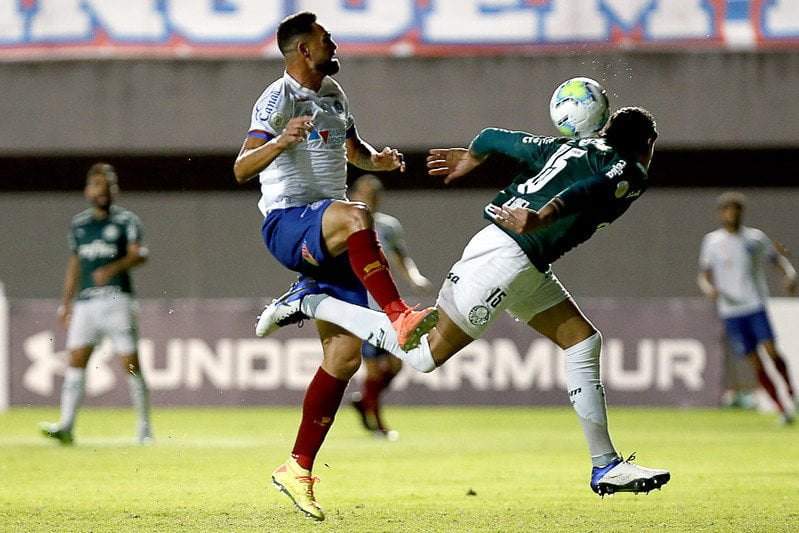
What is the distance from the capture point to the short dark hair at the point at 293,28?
21.6 feet

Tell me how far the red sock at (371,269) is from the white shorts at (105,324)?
5515 mm

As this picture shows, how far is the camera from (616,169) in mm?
6367

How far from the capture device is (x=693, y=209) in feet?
66.9

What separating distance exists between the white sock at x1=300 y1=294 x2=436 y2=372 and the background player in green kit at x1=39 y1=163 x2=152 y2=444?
199 inches

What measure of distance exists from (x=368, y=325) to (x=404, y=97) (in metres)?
12.9

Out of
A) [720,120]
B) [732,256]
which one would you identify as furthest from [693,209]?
[732,256]

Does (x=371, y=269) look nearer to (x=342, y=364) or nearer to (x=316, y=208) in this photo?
(x=316, y=208)

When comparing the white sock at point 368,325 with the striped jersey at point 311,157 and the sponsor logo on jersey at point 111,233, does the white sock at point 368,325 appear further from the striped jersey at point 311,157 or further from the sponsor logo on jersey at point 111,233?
the sponsor logo on jersey at point 111,233

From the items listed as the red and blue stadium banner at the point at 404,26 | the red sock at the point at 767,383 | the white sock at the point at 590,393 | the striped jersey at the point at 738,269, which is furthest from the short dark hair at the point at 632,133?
the red and blue stadium banner at the point at 404,26

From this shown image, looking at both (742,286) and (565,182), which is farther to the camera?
(742,286)

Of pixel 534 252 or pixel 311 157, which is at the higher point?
pixel 311 157

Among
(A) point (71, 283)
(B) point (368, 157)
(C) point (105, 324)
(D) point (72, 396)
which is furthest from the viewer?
(A) point (71, 283)

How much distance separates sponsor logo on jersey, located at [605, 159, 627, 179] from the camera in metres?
6.33

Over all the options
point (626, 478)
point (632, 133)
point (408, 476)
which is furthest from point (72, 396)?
point (632, 133)
